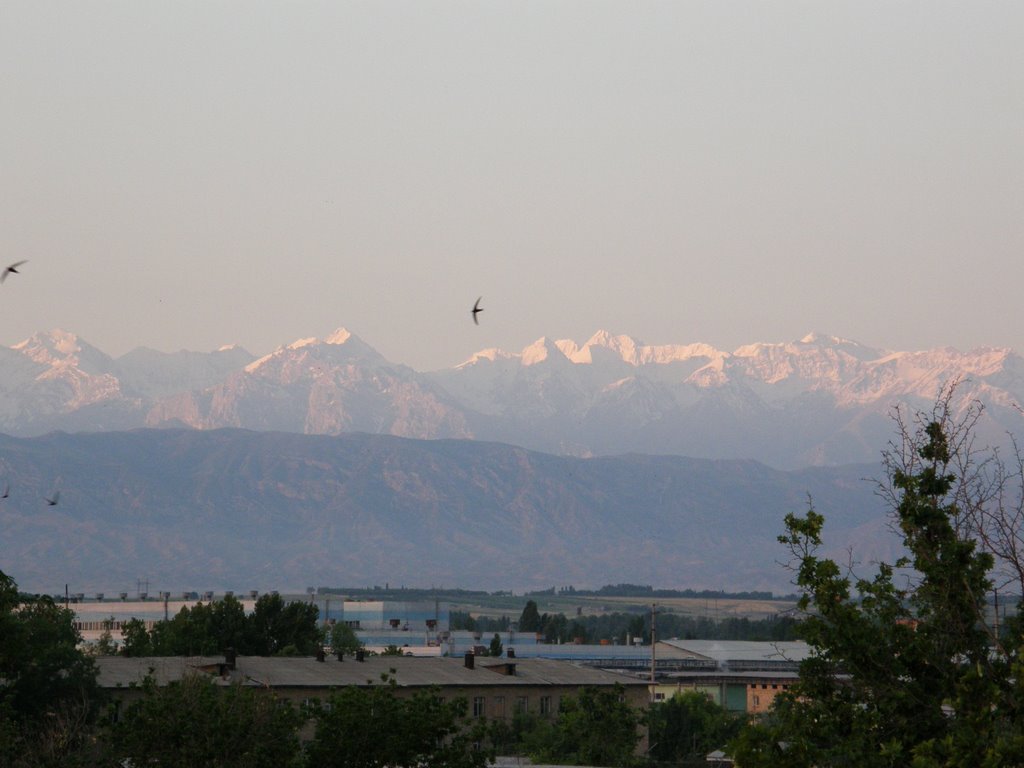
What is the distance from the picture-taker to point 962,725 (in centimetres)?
2541

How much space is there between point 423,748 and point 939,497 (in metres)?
21.9

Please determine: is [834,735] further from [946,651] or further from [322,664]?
[322,664]

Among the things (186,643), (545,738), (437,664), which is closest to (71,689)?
(545,738)

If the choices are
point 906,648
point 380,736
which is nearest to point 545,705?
point 380,736

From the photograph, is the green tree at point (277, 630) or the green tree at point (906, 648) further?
the green tree at point (277, 630)

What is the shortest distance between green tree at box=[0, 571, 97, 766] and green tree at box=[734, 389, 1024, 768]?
2613cm

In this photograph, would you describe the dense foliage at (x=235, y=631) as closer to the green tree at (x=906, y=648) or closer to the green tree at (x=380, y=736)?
the green tree at (x=380, y=736)

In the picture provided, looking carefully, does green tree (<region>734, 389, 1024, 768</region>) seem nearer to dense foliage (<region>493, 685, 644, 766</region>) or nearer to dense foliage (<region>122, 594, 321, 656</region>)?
dense foliage (<region>493, 685, 644, 766</region>)

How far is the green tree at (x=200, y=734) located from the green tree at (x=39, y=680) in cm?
359

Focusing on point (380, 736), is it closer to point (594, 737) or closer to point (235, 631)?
point (594, 737)

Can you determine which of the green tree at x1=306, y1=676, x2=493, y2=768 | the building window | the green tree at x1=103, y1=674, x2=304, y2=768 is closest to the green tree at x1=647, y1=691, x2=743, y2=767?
the building window

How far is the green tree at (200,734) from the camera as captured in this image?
45094mm

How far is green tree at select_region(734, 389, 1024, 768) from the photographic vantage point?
87.5ft

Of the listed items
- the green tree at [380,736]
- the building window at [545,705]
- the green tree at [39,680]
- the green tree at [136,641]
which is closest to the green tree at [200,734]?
the green tree at [380,736]
